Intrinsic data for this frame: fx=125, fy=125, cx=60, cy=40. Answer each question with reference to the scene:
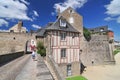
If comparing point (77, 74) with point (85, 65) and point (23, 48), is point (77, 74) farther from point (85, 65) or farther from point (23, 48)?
point (23, 48)

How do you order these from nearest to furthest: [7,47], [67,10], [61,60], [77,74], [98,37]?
1. [61,60]
2. [77,74]
3. [67,10]
4. [7,47]
5. [98,37]

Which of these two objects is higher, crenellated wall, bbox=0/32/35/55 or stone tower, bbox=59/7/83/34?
stone tower, bbox=59/7/83/34

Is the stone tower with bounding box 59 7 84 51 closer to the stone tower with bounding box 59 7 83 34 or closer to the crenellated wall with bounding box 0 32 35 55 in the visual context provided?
the stone tower with bounding box 59 7 83 34

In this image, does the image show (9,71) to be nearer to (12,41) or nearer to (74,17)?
(74,17)

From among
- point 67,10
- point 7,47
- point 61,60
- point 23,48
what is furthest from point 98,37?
point 7,47

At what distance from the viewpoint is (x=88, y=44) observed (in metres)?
27.8

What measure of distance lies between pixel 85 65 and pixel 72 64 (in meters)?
8.78

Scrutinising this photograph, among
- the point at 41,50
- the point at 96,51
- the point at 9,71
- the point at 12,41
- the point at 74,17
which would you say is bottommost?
the point at 96,51

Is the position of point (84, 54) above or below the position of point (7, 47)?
below

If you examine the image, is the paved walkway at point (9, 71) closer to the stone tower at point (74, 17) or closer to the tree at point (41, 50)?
the tree at point (41, 50)

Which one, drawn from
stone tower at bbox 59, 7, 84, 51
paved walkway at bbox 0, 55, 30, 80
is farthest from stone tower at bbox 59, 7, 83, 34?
paved walkway at bbox 0, 55, 30, 80

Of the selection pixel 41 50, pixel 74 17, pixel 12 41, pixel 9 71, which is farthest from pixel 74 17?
pixel 9 71

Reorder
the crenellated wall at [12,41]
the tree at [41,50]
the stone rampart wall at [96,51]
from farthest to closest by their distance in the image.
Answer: the crenellated wall at [12,41] → the stone rampart wall at [96,51] → the tree at [41,50]

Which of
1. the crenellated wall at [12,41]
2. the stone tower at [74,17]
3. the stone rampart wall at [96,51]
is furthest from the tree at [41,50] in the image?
the stone rampart wall at [96,51]
